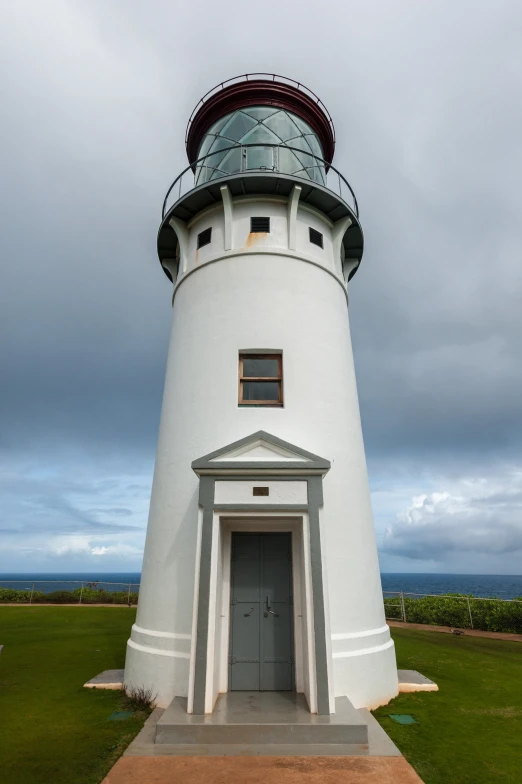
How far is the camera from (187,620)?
7.97m

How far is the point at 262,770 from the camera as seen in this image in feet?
17.8

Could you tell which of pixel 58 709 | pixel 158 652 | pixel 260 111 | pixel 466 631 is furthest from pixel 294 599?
pixel 466 631

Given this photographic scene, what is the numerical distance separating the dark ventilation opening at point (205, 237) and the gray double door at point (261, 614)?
6.76m

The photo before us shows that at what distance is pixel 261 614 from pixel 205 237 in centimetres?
835

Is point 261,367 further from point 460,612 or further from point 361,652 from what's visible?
point 460,612

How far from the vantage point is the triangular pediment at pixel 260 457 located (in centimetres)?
750

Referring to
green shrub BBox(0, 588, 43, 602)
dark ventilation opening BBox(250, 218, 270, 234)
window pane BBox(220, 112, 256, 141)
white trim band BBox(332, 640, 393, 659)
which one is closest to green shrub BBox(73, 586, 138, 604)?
green shrub BBox(0, 588, 43, 602)

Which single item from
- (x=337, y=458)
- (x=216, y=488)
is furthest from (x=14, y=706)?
(x=337, y=458)

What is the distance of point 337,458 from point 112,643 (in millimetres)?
9124

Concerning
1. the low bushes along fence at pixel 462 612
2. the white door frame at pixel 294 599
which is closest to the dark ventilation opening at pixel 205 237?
the white door frame at pixel 294 599

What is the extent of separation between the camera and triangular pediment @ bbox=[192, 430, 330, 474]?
7.50 meters

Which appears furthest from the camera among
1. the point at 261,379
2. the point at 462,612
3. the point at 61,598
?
the point at 61,598

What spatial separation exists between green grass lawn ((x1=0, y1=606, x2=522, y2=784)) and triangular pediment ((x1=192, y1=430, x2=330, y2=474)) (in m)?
4.01

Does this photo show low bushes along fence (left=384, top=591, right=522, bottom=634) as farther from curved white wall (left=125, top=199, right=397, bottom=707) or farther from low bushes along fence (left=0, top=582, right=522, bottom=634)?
curved white wall (left=125, top=199, right=397, bottom=707)
